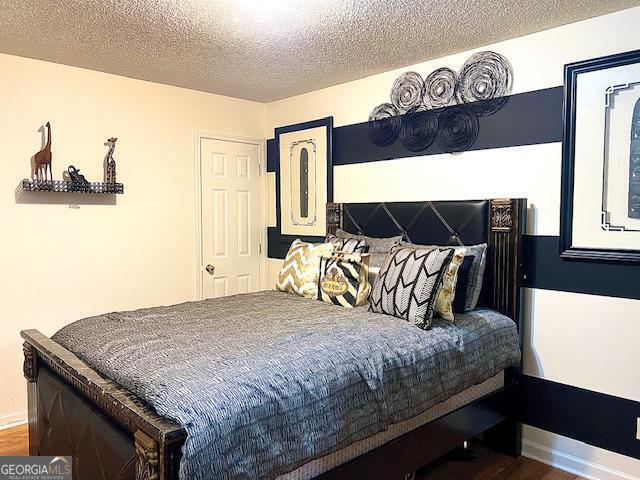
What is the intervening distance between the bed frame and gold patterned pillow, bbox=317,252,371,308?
58 centimetres

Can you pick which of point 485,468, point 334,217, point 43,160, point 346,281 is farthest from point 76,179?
point 485,468

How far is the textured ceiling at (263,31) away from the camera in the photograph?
7.71 feet

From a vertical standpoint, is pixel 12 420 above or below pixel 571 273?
below

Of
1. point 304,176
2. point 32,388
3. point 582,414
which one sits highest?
point 304,176

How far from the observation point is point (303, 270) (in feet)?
9.90

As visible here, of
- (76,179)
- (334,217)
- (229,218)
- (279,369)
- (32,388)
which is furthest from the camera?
(229,218)

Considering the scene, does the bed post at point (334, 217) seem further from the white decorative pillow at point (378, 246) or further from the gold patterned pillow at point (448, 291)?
the gold patterned pillow at point (448, 291)

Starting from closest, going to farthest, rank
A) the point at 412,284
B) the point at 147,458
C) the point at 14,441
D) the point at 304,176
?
the point at 147,458
the point at 412,284
the point at 14,441
the point at 304,176

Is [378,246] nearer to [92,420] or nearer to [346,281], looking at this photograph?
[346,281]

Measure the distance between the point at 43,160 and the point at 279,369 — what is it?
2425 mm

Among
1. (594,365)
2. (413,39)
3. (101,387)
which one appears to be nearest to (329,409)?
(101,387)

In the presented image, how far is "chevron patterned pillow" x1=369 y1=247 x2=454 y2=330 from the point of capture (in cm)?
230

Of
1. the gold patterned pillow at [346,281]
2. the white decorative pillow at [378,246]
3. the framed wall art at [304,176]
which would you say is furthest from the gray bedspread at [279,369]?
the framed wall art at [304,176]

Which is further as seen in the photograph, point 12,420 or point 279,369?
point 12,420
